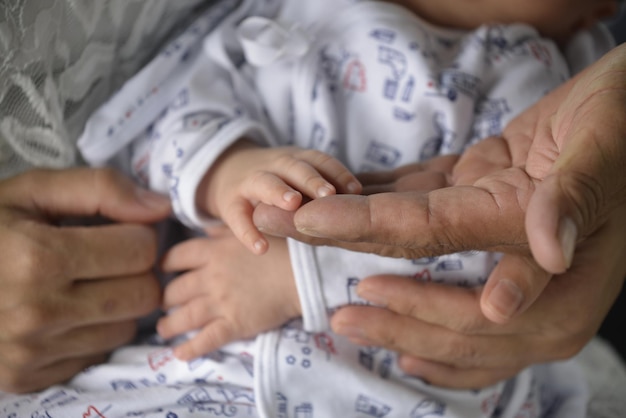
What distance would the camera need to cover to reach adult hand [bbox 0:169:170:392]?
64 centimetres

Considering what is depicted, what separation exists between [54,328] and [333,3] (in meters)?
0.57

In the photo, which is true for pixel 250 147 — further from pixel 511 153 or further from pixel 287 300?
pixel 511 153

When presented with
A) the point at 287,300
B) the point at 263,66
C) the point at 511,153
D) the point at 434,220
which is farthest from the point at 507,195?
the point at 263,66

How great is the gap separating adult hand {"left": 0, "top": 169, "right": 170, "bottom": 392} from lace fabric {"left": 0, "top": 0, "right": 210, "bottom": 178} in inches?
2.0

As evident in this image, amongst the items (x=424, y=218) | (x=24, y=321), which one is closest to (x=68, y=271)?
(x=24, y=321)

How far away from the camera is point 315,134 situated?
80 centimetres

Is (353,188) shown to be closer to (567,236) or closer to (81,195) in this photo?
(567,236)

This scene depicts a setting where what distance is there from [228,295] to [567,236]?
434 mm

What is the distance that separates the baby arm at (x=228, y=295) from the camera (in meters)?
0.70

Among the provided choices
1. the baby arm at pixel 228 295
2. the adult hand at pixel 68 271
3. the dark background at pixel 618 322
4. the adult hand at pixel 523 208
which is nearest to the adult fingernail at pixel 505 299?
the adult hand at pixel 523 208

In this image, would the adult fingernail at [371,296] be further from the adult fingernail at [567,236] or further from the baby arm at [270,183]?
the adult fingernail at [567,236]

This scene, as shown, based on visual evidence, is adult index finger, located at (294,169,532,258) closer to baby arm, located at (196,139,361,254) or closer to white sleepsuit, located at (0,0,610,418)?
baby arm, located at (196,139,361,254)

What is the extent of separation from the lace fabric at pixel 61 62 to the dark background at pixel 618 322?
79 cm

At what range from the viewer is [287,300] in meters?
0.70
